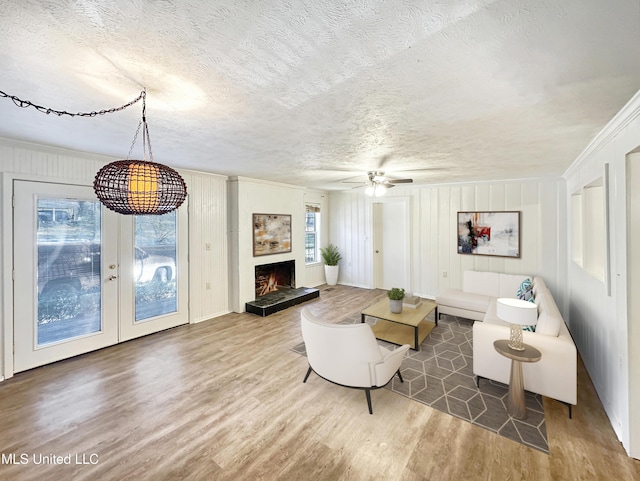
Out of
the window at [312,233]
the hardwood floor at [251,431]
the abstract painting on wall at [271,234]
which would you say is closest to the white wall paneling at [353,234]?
the window at [312,233]

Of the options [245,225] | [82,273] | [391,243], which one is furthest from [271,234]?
[82,273]

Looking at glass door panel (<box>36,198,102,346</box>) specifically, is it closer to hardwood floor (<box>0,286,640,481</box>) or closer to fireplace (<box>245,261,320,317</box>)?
hardwood floor (<box>0,286,640,481</box>)

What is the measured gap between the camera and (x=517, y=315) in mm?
2256

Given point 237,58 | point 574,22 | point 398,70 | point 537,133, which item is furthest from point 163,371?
point 537,133

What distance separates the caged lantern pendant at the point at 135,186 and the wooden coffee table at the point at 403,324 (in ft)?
9.86

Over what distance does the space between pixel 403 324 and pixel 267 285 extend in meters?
2.92

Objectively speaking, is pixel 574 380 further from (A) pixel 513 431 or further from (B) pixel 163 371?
(B) pixel 163 371

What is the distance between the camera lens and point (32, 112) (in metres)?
2.13

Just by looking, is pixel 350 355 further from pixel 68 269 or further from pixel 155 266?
pixel 68 269

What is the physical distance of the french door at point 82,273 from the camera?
10.0ft

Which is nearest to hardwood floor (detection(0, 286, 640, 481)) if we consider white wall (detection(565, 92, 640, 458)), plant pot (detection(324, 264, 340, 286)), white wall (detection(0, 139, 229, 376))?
white wall (detection(565, 92, 640, 458))

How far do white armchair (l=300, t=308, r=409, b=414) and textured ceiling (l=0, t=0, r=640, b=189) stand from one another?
1.72 metres

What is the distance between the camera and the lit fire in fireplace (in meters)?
5.57
